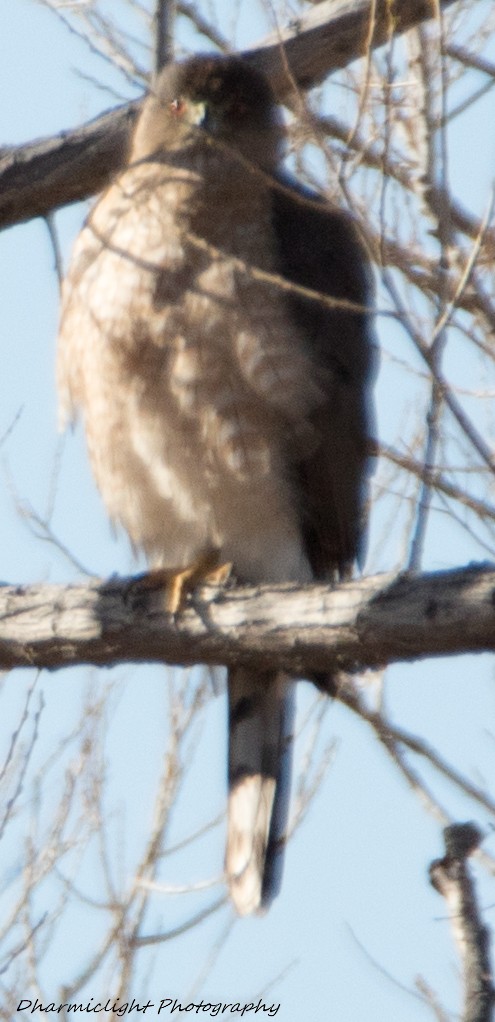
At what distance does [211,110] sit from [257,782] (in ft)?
7.21

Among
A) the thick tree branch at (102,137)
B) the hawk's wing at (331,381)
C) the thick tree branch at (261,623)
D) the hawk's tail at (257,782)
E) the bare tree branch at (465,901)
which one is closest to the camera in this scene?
the bare tree branch at (465,901)

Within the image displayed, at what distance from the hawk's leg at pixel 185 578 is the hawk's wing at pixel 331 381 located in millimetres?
285

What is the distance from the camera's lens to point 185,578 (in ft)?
12.9

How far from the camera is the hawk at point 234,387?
414cm

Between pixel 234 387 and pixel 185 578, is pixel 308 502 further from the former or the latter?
pixel 185 578

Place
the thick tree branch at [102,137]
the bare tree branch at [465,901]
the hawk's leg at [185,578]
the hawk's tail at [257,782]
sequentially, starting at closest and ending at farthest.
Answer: the bare tree branch at [465,901] < the hawk's leg at [185,578] < the hawk's tail at [257,782] < the thick tree branch at [102,137]

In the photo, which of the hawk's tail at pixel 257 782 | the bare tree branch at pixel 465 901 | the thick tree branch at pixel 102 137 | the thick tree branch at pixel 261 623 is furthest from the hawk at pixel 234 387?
the bare tree branch at pixel 465 901

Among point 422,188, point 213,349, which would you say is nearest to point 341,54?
point 422,188

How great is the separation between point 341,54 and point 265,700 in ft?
6.47

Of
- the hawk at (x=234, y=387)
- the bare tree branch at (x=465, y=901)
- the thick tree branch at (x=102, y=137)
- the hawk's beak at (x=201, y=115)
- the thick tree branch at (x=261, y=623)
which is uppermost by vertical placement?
the hawk's beak at (x=201, y=115)

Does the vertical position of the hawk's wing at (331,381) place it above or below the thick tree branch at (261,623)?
above

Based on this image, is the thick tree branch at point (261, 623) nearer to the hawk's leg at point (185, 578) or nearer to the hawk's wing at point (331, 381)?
the hawk's leg at point (185, 578)

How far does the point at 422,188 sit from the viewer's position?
13.7 ft

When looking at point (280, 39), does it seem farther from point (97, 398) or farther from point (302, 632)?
point (302, 632)
